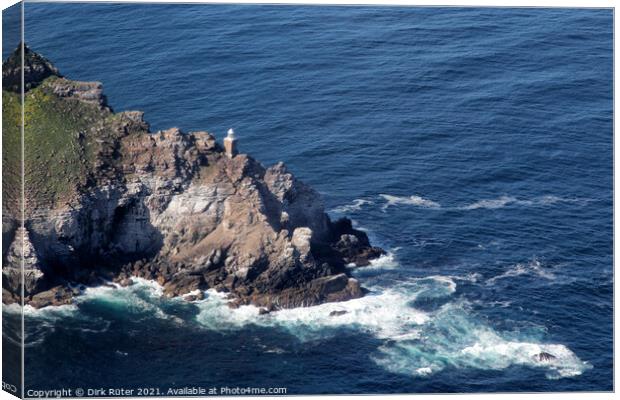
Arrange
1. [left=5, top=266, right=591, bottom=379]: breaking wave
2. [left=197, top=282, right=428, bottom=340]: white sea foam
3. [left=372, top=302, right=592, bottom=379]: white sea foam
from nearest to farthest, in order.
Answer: [left=372, top=302, right=592, bottom=379]: white sea foam, [left=5, top=266, right=591, bottom=379]: breaking wave, [left=197, top=282, right=428, bottom=340]: white sea foam

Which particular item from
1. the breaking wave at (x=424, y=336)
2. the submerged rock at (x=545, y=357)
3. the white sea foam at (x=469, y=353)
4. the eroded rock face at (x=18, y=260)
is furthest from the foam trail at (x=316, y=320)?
→ the eroded rock face at (x=18, y=260)

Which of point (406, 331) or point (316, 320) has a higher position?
point (316, 320)

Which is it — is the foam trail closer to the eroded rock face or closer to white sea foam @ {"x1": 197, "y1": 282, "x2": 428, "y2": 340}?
white sea foam @ {"x1": 197, "y1": 282, "x2": 428, "y2": 340}

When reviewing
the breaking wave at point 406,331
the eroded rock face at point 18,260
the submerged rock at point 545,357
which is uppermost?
the eroded rock face at point 18,260

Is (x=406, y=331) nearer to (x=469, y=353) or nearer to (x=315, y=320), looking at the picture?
(x=469, y=353)

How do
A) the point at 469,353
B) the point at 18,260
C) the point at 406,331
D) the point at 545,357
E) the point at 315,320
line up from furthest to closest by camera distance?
the point at 315,320
the point at 406,331
the point at 18,260
the point at 469,353
the point at 545,357

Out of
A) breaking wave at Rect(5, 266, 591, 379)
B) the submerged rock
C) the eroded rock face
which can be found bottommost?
the submerged rock

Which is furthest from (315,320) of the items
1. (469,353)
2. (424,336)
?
(469,353)

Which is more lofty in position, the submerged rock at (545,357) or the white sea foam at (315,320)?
the white sea foam at (315,320)

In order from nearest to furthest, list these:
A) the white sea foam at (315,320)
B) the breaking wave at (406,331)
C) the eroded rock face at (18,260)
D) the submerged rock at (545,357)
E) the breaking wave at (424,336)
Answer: the breaking wave at (424,336)
the breaking wave at (406,331)
the submerged rock at (545,357)
the eroded rock face at (18,260)
the white sea foam at (315,320)

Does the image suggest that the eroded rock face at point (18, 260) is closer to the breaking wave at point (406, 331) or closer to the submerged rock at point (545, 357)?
the breaking wave at point (406, 331)

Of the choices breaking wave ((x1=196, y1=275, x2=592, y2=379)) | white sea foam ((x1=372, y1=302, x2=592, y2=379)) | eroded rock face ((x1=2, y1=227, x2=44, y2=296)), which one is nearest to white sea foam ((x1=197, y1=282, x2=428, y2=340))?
breaking wave ((x1=196, y1=275, x2=592, y2=379))

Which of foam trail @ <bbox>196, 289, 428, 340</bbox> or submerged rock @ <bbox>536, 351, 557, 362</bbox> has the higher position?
foam trail @ <bbox>196, 289, 428, 340</bbox>

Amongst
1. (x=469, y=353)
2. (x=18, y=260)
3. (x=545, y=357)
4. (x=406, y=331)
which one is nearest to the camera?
(x=545, y=357)
